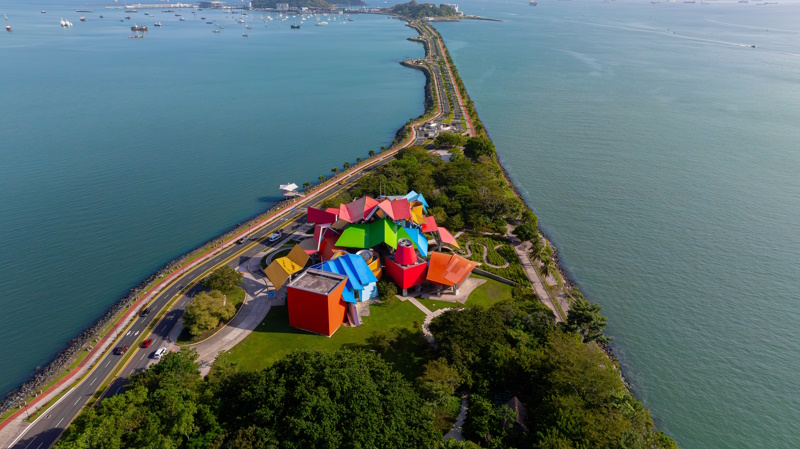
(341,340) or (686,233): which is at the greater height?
(686,233)

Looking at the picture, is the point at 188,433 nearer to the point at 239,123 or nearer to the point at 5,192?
the point at 5,192

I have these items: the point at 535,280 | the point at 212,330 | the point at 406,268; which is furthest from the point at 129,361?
the point at 535,280

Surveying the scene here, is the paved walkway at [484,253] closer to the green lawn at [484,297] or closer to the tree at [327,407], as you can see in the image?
the green lawn at [484,297]

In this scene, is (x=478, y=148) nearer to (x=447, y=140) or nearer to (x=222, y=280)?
(x=447, y=140)

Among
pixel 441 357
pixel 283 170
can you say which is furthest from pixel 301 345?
pixel 283 170

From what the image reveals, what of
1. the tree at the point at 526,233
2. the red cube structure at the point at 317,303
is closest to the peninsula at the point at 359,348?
the red cube structure at the point at 317,303

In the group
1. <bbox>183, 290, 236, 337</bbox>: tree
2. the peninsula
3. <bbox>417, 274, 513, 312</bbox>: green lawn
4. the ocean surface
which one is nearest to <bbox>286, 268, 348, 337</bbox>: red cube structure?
the peninsula

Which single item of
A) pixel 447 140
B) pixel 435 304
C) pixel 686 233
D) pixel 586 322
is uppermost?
pixel 447 140
